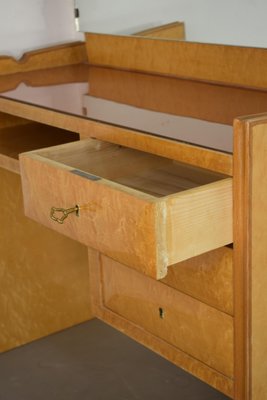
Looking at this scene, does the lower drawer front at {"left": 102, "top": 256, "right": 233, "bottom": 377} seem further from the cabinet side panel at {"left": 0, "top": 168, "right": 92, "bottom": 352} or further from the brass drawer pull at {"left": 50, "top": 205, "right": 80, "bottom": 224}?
the cabinet side panel at {"left": 0, "top": 168, "right": 92, "bottom": 352}

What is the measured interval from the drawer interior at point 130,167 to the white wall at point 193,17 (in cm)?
33

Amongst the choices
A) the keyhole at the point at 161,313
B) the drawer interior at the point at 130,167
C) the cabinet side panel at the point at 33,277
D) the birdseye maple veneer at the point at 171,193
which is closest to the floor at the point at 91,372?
the cabinet side panel at the point at 33,277

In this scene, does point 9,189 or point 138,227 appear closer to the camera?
point 138,227

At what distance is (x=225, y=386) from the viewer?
133 cm

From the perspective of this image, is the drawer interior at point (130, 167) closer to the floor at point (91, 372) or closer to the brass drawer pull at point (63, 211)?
the brass drawer pull at point (63, 211)

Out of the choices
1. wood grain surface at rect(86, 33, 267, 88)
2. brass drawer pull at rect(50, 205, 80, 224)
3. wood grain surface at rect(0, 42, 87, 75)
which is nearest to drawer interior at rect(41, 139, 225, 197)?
brass drawer pull at rect(50, 205, 80, 224)

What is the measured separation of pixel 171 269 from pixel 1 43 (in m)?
0.99

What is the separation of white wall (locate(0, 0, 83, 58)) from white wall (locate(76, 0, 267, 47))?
0.32 ft

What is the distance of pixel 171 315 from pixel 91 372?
71 cm

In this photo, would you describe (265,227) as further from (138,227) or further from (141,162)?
(141,162)

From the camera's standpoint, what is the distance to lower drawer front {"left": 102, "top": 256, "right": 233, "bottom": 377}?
4.33 ft

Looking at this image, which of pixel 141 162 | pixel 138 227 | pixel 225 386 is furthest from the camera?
pixel 141 162

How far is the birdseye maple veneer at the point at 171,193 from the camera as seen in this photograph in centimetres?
115

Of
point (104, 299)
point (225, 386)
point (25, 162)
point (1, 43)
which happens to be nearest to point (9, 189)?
point (1, 43)
